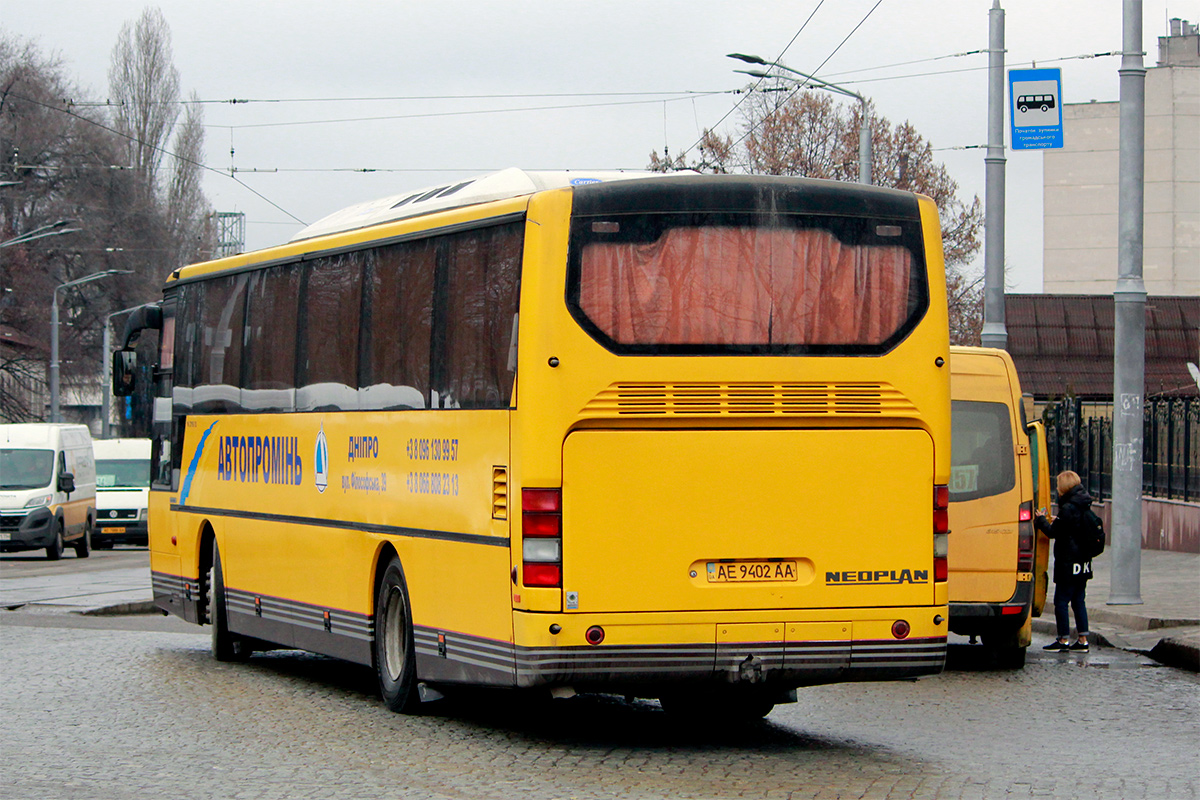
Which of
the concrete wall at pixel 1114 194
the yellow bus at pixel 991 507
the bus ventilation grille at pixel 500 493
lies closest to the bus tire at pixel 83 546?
the yellow bus at pixel 991 507

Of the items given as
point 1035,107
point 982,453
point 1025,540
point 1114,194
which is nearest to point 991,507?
point 1025,540

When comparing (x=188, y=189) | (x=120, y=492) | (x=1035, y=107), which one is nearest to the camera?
(x=1035, y=107)

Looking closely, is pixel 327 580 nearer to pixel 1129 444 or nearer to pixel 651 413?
pixel 651 413

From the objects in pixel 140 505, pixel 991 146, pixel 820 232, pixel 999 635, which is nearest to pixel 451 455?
pixel 820 232

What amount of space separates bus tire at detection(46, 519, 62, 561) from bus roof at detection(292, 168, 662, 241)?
21.6 meters

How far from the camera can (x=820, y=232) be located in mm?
9453

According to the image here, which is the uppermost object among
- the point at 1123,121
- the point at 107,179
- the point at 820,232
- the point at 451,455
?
the point at 107,179

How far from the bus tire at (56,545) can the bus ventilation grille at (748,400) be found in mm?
25922

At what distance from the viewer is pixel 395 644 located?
36.2ft

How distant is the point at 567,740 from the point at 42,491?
82.0 feet

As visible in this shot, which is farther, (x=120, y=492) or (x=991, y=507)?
(x=120, y=492)

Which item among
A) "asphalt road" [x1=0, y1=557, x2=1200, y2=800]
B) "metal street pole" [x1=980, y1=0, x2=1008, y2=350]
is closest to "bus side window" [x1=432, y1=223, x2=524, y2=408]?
"asphalt road" [x1=0, y1=557, x2=1200, y2=800]

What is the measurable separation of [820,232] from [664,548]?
6.14 feet

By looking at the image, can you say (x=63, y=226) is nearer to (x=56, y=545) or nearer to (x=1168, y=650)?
(x=56, y=545)
